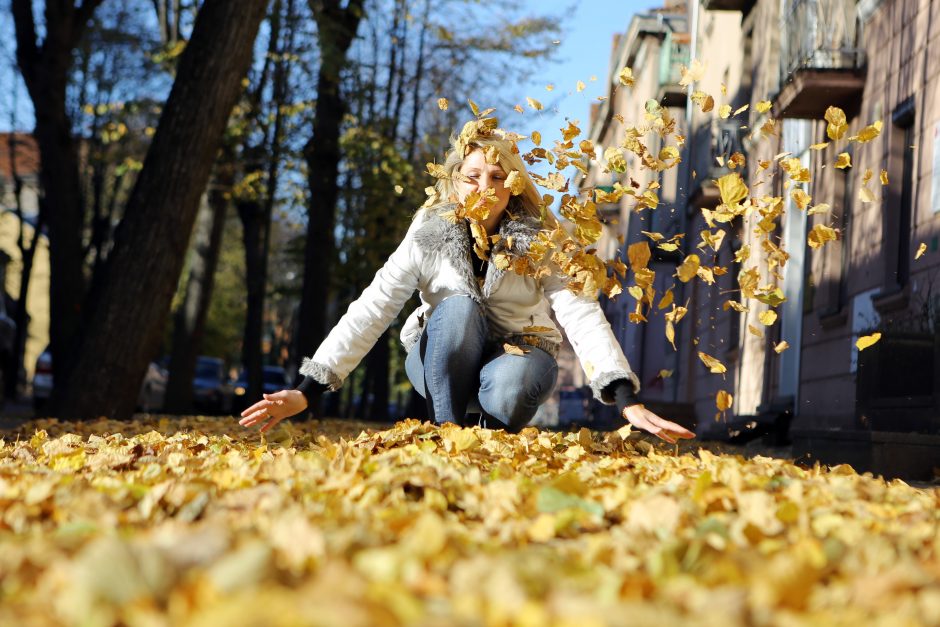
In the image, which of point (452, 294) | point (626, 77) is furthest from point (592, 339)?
point (626, 77)

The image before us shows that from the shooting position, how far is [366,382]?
2853cm

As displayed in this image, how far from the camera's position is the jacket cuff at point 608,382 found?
15.7ft

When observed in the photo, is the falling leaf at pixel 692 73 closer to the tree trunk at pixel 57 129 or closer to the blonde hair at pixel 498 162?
the blonde hair at pixel 498 162

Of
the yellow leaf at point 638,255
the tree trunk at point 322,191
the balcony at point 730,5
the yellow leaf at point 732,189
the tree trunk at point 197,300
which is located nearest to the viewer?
the yellow leaf at point 732,189

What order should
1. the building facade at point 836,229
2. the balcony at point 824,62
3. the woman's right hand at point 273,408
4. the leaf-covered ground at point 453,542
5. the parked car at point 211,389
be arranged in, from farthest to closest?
1. the parked car at point 211,389
2. the balcony at point 824,62
3. the building facade at point 836,229
4. the woman's right hand at point 273,408
5. the leaf-covered ground at point 453,542

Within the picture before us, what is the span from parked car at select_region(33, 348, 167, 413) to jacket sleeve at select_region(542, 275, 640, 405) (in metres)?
12.3

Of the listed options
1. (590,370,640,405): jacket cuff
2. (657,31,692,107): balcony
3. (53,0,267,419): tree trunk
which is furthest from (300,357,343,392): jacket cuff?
(657,31,692,107): balcony

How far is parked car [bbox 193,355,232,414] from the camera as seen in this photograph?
3275 cm

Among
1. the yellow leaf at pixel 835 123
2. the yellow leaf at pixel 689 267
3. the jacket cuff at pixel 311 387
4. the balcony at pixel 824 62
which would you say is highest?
the balcony at pixel 824 62

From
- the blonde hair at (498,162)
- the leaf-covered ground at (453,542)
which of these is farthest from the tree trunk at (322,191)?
the leaf-covered ground at (453,542)

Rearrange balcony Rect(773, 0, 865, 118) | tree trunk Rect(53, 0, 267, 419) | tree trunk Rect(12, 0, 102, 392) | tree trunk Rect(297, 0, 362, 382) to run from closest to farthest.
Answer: tree trunk Rect(53, 0, 267, 419) → tree trunk Rect(12, 0, 102, 392) → balcony Rect(773, 0, 865, 118) → tree trunk Rect(297, 0, 362, 382)

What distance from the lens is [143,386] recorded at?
59.2ft

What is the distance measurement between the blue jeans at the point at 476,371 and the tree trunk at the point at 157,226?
4343mm

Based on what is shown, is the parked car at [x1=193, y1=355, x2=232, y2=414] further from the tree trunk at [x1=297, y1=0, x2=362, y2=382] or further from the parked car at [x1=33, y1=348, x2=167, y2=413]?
the tree trunk at [x1=297, y1=0, x2=362, y2=382]
